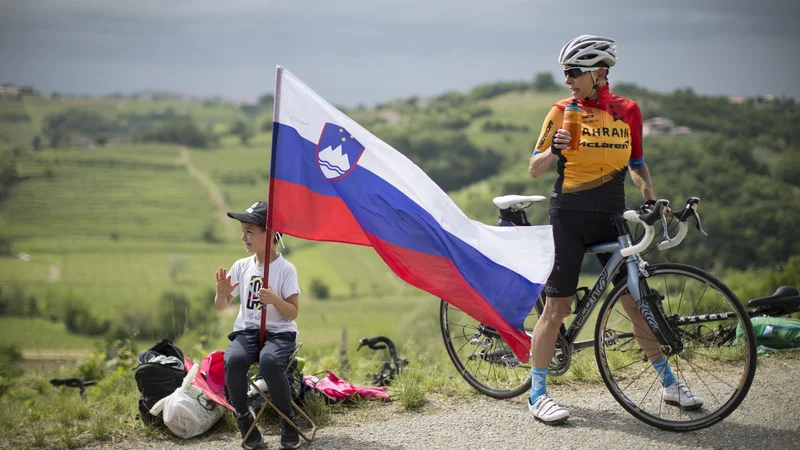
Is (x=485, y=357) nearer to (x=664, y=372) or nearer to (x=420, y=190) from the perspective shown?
(x=664, y=372)

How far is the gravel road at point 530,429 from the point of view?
421 centimetres

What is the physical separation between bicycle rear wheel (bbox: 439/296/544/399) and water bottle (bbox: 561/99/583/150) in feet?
4.48

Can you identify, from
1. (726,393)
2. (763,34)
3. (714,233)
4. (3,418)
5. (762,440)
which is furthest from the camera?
(763,34)

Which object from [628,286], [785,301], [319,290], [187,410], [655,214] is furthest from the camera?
[319,290]

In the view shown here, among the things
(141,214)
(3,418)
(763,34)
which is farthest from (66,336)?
(763,34)

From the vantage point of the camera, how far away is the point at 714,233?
93.8 metres

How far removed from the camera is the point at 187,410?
4.69m

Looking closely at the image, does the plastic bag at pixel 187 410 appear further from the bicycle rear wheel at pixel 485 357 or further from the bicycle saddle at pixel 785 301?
the bicycle saddle at pixel 785 301

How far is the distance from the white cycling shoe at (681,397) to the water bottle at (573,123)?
66.5 inches

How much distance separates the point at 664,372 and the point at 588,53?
6.72 ft

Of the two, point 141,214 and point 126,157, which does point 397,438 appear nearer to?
point 141,214

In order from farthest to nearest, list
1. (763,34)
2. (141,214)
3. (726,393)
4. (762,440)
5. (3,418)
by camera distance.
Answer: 1. (763,34)
2. (141,214)
3. (3,418)
4. (726,393)
5. (762,440)

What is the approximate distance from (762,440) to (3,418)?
5165mm

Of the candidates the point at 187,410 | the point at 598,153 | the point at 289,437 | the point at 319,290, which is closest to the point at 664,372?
the point at 598,153
